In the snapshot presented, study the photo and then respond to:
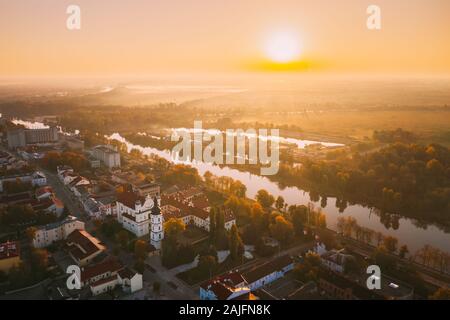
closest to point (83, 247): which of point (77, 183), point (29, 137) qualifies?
point (77, 183)

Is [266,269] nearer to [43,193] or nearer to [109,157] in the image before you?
[43,193]

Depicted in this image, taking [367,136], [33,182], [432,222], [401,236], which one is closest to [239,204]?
[401,236]

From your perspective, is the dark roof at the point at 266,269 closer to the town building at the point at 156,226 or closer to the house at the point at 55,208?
the town building at the point at 156,226

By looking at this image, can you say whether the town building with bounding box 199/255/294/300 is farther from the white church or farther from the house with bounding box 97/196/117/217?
the house with bounding box 97/196/117/217

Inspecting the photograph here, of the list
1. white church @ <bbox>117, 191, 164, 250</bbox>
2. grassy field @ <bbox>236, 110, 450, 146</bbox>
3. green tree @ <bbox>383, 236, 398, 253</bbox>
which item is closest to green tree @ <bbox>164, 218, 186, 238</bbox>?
white church @ <bbox>117, 191, 164, 250</bbox>

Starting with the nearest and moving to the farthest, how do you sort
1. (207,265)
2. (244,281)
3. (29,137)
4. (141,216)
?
1. (244,281)
2. (207,265)
3. (141,216)
4. (29,137)

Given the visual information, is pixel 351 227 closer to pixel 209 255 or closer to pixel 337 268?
pixel 337 268
